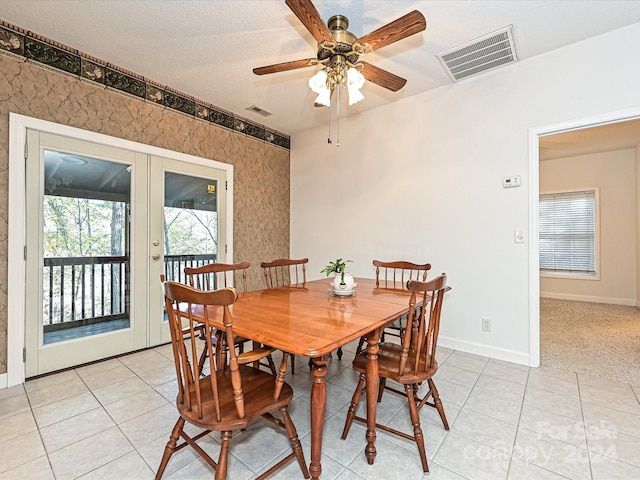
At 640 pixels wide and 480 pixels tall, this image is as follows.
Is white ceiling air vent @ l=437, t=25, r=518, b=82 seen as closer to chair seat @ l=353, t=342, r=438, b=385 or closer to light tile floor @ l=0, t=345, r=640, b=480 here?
chair seat @ l=353, t=342, r=438, b=385

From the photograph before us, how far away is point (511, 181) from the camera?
2756 millimetres

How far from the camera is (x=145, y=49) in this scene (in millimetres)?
2535

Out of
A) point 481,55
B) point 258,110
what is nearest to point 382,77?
point 481,55

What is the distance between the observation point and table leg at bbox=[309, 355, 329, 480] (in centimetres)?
125

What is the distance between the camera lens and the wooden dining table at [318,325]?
3.96ft

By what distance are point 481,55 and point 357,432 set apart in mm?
3082

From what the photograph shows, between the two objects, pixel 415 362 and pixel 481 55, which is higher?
pixel 481 55

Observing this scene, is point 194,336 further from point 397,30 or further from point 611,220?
point 611,220

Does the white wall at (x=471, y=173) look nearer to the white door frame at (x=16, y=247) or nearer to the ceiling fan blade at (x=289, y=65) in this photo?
the ceiling fan blade at (x=289, y=65)

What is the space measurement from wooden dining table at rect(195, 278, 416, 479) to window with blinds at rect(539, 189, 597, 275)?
536 centimetres

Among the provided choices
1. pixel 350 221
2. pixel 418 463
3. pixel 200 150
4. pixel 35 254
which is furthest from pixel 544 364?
pixel 35 254

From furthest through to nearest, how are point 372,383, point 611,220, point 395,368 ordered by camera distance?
1. point 611,220
2. point 395,368
3. point 372,383

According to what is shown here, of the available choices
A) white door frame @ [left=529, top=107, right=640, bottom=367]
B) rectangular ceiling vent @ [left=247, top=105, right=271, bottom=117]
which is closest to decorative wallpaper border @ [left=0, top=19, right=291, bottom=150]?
rectangular ceiling vent @ [left=247, top=105, right=271, bottom=117]

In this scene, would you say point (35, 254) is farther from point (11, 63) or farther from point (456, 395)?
point (456, 395)
